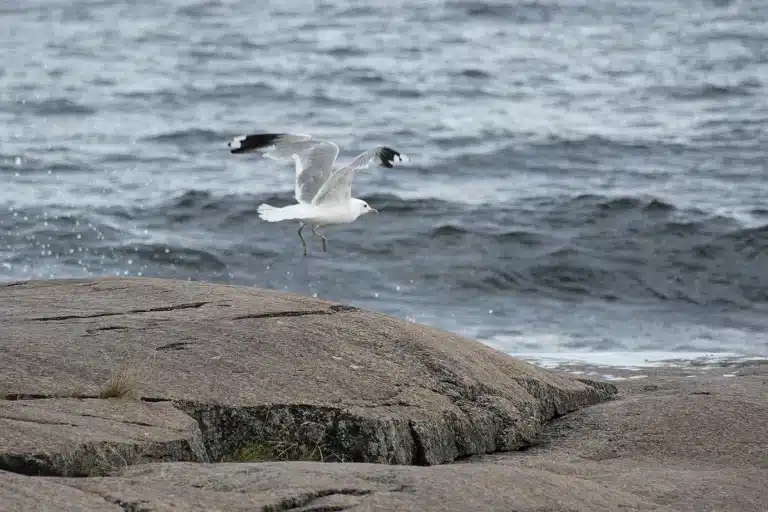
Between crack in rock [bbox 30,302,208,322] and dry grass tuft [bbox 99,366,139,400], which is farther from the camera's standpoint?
crack in rock [bbox 30,302,208,322]

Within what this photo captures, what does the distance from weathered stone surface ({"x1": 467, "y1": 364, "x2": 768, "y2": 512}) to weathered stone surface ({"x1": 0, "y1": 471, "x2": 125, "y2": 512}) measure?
5.96ft

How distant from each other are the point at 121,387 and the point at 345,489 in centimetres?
122

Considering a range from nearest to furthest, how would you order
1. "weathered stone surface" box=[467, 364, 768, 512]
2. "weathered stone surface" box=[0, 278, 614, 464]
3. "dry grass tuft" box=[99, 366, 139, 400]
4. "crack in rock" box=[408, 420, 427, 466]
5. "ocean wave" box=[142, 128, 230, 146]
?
"weathered stone surface" box=[467, 364, 768, 512] → "dry grass tuft" box=[99, 366, 139, 400] → "weathered stone surface" box=[0, 278, 614, 464] → "crack in rock" box=[408, 420, 427, 466] → "ocean wave" box=[142, 128, 230, 146]

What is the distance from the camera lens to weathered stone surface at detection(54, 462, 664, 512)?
434 centimetres

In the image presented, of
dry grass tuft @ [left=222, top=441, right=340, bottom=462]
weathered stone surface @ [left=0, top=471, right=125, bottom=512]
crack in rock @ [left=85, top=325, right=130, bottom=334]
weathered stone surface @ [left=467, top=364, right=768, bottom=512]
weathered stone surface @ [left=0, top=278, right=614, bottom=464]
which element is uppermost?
weathered stone surface @ [left=0, top=471, right=125, bottom=512]

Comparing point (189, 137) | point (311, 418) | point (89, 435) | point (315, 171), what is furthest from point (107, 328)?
point (189, 137)

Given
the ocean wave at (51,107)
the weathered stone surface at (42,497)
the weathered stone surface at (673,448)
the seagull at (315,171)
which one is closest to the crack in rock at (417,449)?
the weathered stone surface at (673,448)

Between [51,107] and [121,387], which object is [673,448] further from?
[51,107]

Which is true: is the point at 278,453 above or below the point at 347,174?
below

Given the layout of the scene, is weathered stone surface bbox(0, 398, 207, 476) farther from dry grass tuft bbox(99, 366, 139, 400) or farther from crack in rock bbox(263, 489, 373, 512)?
crack in rock bbox(263, 489, 373, 512)

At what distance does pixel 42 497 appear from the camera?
166 inches

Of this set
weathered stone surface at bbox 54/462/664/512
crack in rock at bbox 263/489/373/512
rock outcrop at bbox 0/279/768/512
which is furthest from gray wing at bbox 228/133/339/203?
crack in rock at bbox 263/489/373/512

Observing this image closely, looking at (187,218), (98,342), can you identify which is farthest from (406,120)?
(98,342)

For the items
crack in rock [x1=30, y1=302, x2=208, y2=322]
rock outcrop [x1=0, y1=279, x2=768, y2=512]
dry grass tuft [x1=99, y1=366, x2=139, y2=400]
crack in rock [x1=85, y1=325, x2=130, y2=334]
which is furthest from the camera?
crack in rock [x1=30, y1=302, x2=208, y2=322]
